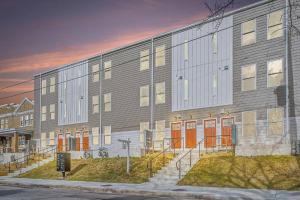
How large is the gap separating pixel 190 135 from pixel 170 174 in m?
7.98

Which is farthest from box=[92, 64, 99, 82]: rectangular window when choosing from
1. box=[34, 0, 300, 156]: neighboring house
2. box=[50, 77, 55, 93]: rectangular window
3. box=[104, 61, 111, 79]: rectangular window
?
box=[50, 77, 55, 93]: rectangular window

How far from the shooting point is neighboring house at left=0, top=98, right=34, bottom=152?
195 ft

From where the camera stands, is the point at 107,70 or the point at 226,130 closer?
the point at 226,130

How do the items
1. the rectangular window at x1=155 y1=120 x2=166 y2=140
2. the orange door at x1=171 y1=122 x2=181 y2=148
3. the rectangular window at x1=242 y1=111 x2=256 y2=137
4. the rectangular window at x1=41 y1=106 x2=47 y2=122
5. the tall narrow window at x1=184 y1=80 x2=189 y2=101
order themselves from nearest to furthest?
the rectangular window at x1=242 y1=111 x2=256 y2=137, the tall narrow window at x1=184 y1=80 x2=189 y2=101, the orange door at x1=171 y1=122 x2=181 y2=148, the rectangular window at x1=155 y1=120 x2=166 y2=140, the rectangular window at x1=41 y1=106 x2=47 y2=122

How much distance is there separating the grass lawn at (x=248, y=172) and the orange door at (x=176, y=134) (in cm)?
813

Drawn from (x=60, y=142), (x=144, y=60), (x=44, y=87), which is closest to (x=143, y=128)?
(x=144, y=60)

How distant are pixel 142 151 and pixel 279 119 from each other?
39.8 ft

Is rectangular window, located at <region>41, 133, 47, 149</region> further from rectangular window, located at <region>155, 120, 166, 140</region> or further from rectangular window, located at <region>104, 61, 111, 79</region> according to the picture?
rectangular window, located at <region>155, 120, 166, 140</region>

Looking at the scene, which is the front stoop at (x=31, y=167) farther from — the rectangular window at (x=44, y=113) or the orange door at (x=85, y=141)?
the rectangular window at (x=44, y=113)

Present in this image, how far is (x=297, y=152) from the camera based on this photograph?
2845 centimetres

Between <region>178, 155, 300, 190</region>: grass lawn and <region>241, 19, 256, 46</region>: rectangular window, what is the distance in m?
8.16

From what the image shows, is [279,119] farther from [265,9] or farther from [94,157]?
[94,157]

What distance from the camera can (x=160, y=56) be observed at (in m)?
40.1

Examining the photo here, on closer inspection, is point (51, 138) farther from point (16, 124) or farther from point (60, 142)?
point (16, 124)
